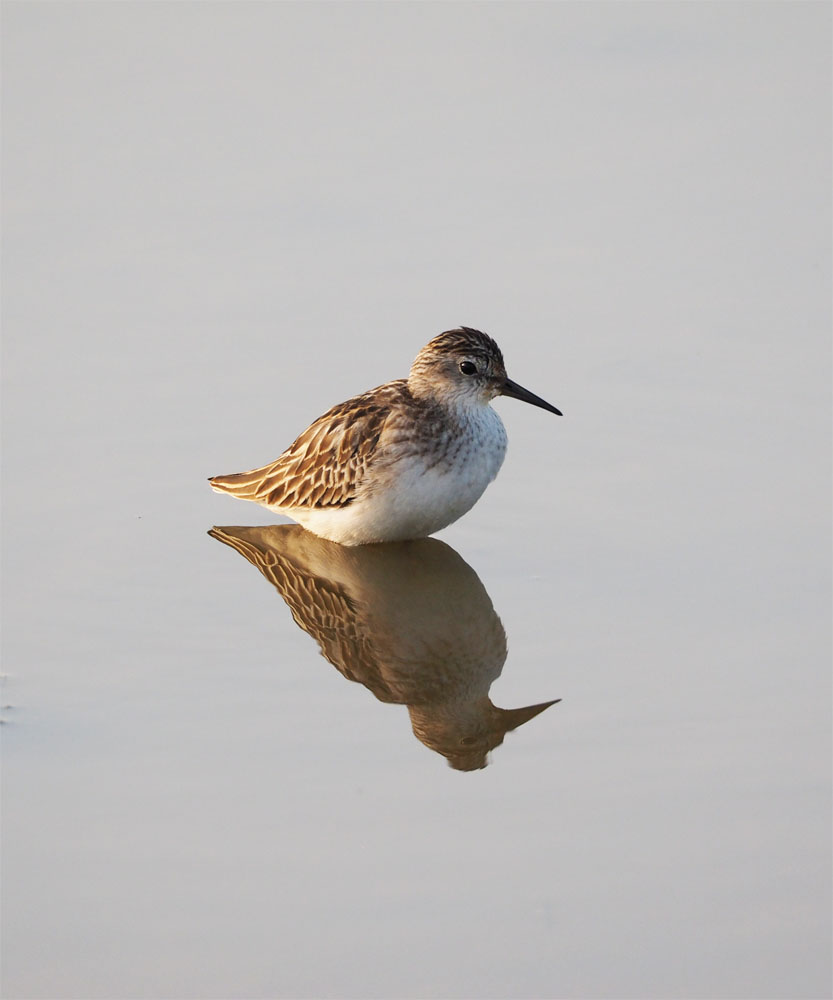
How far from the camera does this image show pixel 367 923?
20.5ft

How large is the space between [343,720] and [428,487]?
2296 mm

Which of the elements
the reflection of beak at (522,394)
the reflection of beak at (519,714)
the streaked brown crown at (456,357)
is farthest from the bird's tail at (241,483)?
the reflection of beak at (519,714)

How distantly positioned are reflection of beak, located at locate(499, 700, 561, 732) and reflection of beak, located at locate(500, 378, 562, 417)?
2.86 metres

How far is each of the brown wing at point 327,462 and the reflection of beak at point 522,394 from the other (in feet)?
2.04

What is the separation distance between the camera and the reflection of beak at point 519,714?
303 inches

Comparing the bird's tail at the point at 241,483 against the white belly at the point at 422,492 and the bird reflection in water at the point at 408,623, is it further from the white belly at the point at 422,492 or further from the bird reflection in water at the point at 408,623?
the white belly at the point at 422,492

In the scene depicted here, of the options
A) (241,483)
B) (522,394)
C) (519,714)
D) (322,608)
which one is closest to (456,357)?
(522,394)

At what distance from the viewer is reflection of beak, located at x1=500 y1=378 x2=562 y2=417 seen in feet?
33.7

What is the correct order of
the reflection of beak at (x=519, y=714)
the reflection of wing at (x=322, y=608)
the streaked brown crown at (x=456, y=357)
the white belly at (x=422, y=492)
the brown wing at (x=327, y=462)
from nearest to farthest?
the reflection of beak at (x=519, y=714)
the reflection of wing at (x=322, y=608)
the white belly at (x=422, y=492)
the brown wing at (x=327, y=462)
the streaked brown crown at (x=456, y=357)

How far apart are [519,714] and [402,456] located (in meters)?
2.47

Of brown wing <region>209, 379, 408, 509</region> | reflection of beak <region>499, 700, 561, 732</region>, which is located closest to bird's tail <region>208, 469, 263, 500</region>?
brown wing <region>209, 379, 408, 509</region>

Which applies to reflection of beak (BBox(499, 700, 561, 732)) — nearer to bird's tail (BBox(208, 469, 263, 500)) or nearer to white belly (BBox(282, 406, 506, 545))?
white belly (BBox(282, 406, 506, 545))

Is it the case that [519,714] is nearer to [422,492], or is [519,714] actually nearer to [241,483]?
Answer: [422,492]

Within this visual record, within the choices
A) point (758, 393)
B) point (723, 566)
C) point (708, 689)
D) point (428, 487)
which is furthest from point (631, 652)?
point (758, 393)
